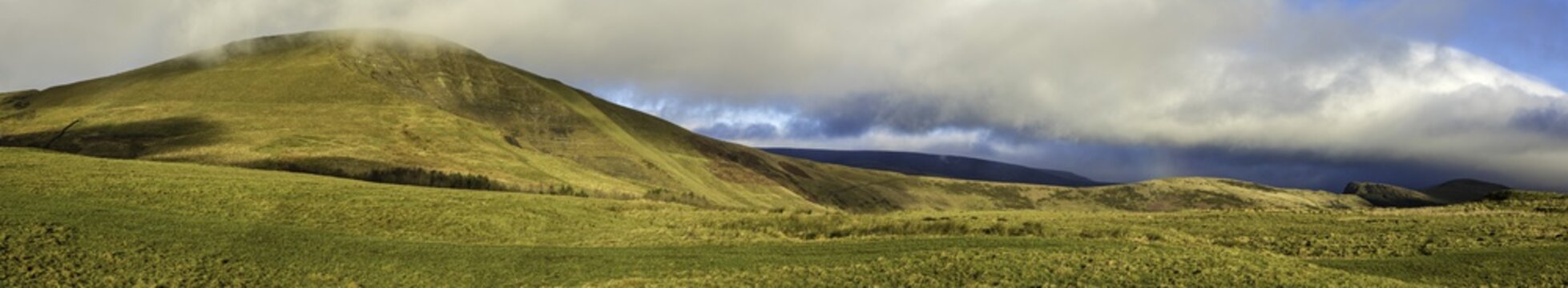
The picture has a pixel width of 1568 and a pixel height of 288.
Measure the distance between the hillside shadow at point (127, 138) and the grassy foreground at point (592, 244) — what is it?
1175 inches

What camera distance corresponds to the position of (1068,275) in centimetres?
3244

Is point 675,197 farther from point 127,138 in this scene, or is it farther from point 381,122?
point 127,138

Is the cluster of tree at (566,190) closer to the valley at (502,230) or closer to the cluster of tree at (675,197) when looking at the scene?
the valley at (502,230)

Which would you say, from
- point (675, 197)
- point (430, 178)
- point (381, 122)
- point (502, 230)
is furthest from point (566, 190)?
point (381, 122)

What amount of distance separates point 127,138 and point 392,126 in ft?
91.5

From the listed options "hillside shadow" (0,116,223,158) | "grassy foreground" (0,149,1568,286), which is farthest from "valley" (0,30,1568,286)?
"hillside shadow" (0,116,223,158)

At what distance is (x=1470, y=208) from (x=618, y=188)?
86.7 metres

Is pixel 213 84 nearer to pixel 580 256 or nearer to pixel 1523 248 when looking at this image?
pixel 580 256

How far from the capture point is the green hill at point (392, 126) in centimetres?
9160

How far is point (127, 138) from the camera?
94.9 m

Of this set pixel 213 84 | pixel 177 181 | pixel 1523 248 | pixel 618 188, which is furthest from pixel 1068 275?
pixel 213 84

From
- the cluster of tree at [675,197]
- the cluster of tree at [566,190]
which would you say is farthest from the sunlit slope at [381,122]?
the cluster of tree at [675,197]

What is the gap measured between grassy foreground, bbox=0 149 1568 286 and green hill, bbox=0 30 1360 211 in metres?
28.2

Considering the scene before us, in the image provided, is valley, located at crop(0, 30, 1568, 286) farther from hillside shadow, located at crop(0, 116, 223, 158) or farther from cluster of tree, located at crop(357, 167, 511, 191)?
cluster of tree, located at crop(357, 167, 511, 191)
